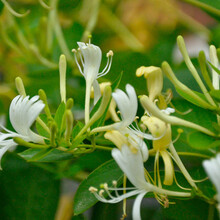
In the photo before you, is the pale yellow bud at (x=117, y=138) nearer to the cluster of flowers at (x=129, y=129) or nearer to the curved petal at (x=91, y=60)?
the cluster of flowers at (x=129, y=129)

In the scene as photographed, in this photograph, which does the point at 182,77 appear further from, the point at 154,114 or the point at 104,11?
the point at 104,11

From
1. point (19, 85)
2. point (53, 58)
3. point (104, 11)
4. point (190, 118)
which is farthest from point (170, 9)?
point (19, 85)

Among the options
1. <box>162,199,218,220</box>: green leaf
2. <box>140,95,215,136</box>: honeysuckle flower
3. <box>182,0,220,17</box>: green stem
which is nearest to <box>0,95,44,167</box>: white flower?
<box>140,95,215,136</box>: honeysuckle flower

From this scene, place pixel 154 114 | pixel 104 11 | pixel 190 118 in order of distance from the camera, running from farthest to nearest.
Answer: pixel 104 11, pixel 190 118, pixel 154 114

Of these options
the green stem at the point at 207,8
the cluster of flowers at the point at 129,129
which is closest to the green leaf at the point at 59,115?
the cluster of flowers at the point at 129,129

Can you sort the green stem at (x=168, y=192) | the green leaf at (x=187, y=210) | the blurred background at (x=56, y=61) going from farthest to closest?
1. the blurred background at (x=56, y=61)
2. the green leaf at (x=187, y=210)
3. the green stem at (x=168, y=192)

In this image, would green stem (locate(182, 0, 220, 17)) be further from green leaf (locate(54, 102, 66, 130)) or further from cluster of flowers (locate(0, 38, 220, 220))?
green leaf (locate(54, 102, 66, 130))

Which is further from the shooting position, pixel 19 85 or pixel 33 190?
pixel 33 190
